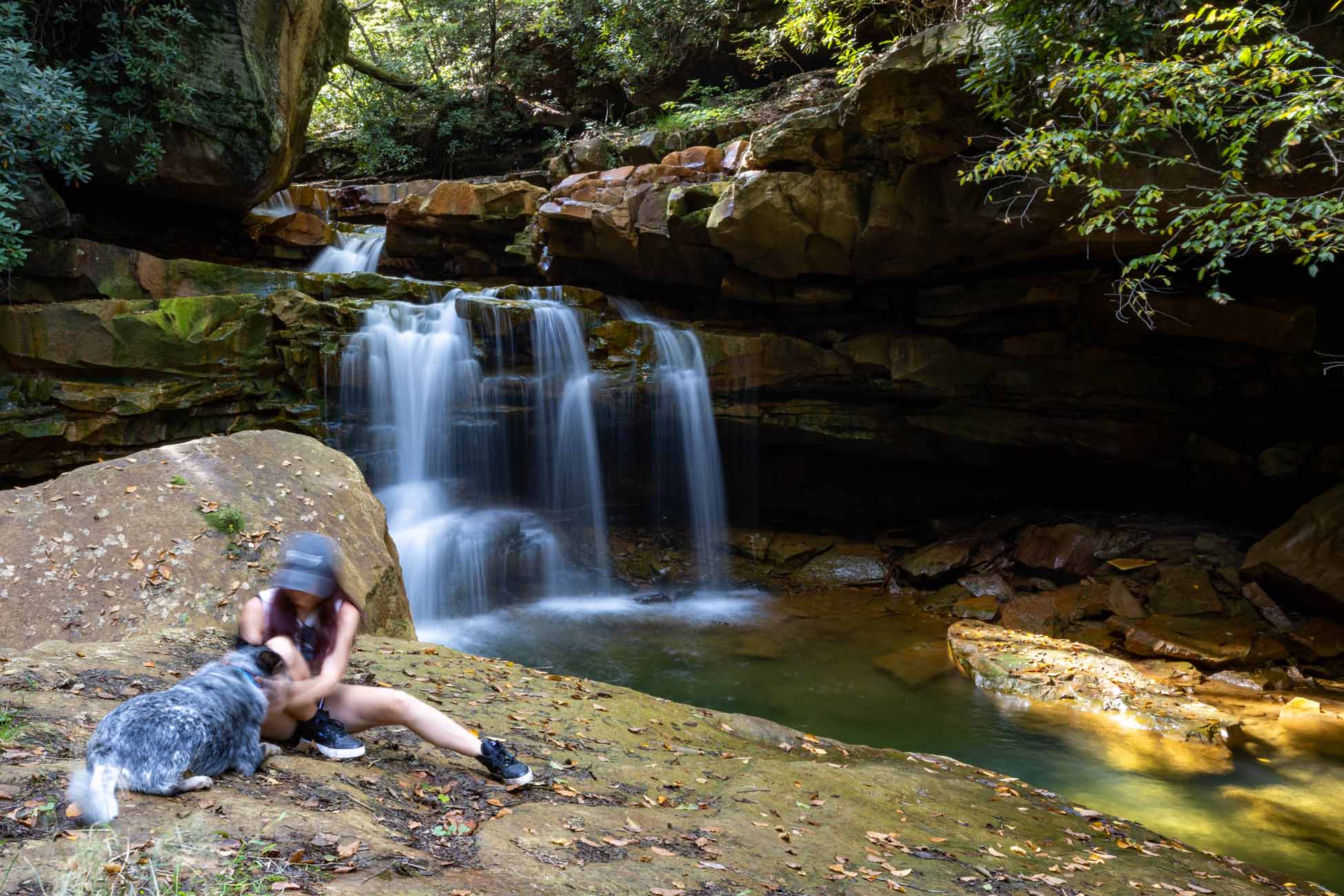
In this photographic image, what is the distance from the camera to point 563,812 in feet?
11.3

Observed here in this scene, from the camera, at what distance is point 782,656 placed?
1024 cm

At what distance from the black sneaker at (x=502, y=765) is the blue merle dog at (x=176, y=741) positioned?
928 mm

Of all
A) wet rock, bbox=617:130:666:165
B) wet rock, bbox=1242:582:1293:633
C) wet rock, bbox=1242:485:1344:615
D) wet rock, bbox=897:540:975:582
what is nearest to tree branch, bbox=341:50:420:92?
wet rock, bbox=617:130:666:165

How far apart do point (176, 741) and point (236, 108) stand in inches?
484

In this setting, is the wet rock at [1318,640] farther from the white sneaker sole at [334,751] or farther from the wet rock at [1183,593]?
the white sneaker sole at [334,751]

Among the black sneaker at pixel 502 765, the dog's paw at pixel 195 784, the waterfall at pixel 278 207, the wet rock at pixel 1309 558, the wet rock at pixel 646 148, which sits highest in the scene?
the wet rock at pixel 646 148

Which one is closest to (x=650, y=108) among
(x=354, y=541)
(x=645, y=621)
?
(x=645, y=621)

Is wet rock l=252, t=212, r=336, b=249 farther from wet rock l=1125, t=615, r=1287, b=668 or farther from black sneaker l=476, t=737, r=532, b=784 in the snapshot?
wet rock l=1125, t=615, r=1287, b=668

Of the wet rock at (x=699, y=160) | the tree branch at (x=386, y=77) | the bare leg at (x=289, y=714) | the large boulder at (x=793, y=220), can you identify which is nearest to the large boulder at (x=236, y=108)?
the wet rock at (x=699, y=160)

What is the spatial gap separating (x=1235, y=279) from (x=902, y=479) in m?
5.96

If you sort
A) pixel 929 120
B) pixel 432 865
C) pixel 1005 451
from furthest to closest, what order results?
pixel 1005 451
pixel 929 120
pixel 432 865

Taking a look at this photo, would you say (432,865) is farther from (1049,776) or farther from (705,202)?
(705,202)

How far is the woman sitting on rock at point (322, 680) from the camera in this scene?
3289 mm

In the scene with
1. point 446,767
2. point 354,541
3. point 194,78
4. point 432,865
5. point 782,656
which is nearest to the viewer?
point 432,865
